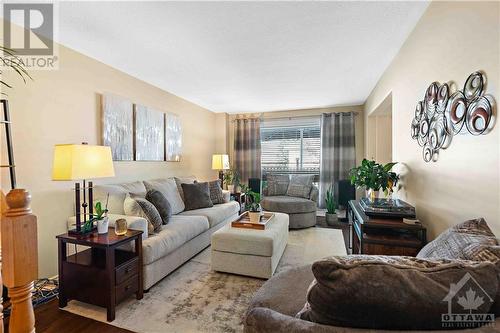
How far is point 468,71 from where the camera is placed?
1.33 metres

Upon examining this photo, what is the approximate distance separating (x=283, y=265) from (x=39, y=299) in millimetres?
2259

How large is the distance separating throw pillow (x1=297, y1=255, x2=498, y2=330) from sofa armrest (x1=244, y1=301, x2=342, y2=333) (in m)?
0.06

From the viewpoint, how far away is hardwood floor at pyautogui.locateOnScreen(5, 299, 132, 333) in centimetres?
159

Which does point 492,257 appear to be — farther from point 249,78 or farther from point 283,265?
point 249,78

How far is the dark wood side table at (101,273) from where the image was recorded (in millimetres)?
1702

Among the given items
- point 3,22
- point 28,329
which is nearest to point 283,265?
point 28,329

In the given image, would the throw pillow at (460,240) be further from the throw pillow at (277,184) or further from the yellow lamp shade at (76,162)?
the throw pillow at (277,184)

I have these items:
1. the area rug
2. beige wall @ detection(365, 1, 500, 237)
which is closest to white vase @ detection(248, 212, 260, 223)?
the area rug

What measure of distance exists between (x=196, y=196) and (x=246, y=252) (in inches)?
56.5

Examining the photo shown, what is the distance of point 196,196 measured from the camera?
3424mm

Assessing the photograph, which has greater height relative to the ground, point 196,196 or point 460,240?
point 460,240

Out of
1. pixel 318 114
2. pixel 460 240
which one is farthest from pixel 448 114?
pixel 318 114

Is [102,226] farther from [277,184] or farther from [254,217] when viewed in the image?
[277,184]

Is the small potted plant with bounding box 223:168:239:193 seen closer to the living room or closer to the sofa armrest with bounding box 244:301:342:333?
the living room
